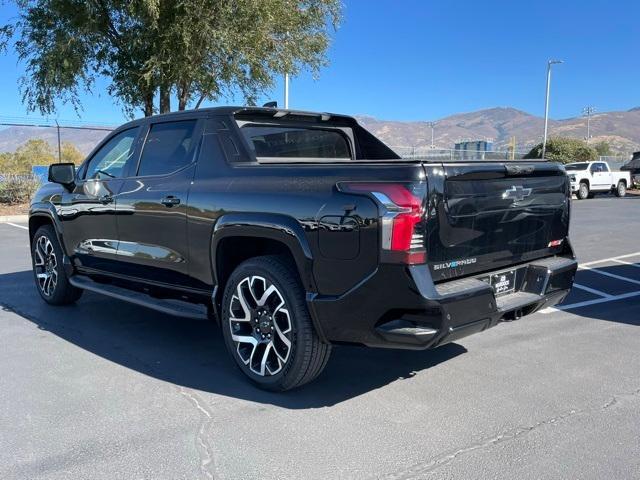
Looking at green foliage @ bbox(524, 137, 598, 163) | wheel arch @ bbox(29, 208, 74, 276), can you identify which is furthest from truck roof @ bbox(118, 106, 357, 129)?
green foliage @ bbox(524, 137, 598, 163)

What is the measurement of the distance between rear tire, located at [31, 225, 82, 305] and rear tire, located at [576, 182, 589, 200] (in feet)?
85.2

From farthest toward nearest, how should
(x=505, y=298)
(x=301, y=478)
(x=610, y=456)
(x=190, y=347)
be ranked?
(x=190, y=347)
(x=505, y=298)
(x=610, y=456)
(x=301, y=478)

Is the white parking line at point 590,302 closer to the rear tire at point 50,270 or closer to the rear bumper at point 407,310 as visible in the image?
the rear bumper at point 407,310

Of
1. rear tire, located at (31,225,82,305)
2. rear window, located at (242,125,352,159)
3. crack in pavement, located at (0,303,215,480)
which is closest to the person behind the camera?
crack in pavement, located at (0,303,215,480)

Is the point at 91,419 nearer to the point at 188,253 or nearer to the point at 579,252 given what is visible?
the point at 188,253

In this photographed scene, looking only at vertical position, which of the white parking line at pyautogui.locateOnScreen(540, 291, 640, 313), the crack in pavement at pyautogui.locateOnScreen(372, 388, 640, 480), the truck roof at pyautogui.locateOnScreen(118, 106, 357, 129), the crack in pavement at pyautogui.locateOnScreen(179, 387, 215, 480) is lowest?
the crack in pavement at pyautogui.locateOnScreen(372, 388, 640, 480)

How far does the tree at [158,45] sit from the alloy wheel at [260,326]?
10811 millimetres

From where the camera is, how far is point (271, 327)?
13.1ft

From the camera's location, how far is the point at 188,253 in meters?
4.54

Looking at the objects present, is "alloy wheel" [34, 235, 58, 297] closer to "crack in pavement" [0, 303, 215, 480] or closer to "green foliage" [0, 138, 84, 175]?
"crack in pavement" [0, 303, 215, 480]

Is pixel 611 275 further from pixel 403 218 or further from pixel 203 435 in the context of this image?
pixel 203 435

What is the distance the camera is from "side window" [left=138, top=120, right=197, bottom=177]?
4.80m

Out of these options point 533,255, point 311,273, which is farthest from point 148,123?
point 533,255

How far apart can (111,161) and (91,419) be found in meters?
2.82
